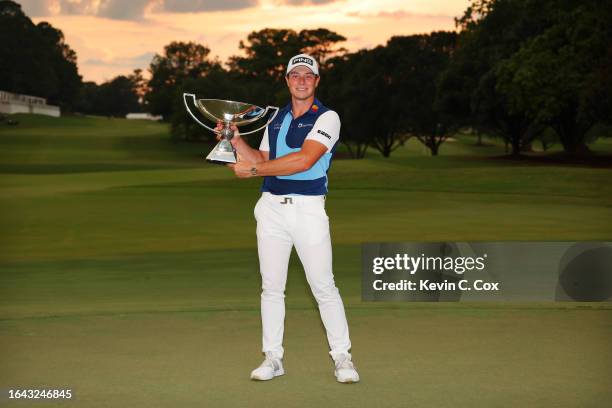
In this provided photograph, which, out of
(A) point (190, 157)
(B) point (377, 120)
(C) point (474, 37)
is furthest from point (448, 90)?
(A) point (190, 157)

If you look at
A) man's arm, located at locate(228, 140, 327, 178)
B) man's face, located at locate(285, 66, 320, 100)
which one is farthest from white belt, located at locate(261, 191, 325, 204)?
man's face, located at locate(285, 66, 320, 100)

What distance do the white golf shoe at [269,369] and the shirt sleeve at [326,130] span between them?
5.28 ft

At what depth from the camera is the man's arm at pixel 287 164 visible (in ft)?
21.3

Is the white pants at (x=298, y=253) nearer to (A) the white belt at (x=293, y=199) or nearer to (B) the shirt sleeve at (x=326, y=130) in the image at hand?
(A) the white belt at (x=293, y=199)

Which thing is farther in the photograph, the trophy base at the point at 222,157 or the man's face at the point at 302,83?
the man's face at the point at 302,83

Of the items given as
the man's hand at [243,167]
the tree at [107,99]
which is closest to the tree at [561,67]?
the man's hand at [243,167]

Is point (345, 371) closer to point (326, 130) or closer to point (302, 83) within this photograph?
point (326, 130)

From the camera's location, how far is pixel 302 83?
6.75m

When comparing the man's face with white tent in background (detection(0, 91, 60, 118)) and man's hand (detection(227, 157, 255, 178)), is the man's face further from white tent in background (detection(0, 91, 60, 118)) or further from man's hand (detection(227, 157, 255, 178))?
white tent in background (detection(0, 91, 60, 118))

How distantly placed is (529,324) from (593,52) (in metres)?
45.3

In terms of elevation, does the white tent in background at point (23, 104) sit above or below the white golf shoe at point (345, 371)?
below

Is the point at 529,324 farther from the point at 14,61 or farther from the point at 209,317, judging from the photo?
the point at 14,61

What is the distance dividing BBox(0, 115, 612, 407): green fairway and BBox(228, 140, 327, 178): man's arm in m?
1.53

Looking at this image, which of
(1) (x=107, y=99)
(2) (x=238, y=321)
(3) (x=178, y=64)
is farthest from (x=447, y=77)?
(1) (x=107, y=99)
